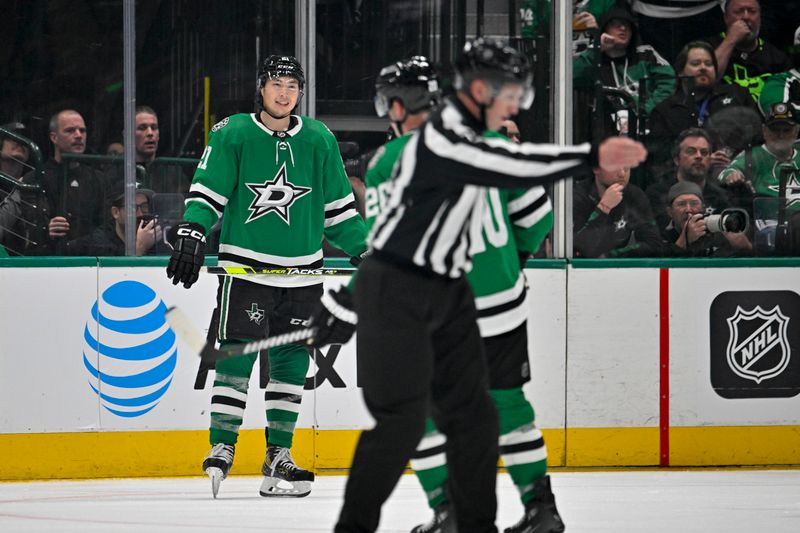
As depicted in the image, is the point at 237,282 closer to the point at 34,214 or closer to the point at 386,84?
the point at 34,214

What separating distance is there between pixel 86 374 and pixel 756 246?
2483mm

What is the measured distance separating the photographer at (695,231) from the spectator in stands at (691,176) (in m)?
0.02

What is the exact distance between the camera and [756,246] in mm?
5254

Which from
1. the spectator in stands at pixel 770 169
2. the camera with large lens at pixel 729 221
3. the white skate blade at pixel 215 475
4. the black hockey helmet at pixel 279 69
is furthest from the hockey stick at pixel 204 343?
the spectator in stands at pixel 770 169

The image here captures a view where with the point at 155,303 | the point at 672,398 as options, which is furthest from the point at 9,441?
the point at 672,398

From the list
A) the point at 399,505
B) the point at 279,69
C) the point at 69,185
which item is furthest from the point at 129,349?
the point at 399,505

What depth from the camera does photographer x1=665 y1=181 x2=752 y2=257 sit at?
520 cm

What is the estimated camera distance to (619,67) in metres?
5.23

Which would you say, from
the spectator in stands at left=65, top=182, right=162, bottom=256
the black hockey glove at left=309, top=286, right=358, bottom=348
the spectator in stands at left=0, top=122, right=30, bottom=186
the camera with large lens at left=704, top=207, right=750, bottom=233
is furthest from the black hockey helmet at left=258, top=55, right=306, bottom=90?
the camera with large lens at left=704, top=207, right=750, bottom=233

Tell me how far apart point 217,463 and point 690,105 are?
7.36ft

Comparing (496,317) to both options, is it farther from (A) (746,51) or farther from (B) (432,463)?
(A) (746,51)

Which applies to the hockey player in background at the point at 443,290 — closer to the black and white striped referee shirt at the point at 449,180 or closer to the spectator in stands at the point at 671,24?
the black and white striped referee shirt at the point at 449,180

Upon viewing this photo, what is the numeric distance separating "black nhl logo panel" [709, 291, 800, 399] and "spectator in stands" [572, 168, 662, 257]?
0.35 meters

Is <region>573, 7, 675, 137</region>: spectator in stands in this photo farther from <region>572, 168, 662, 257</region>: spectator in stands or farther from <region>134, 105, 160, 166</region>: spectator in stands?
<region>134, 105, 160, 166</region>: spectator in stands
